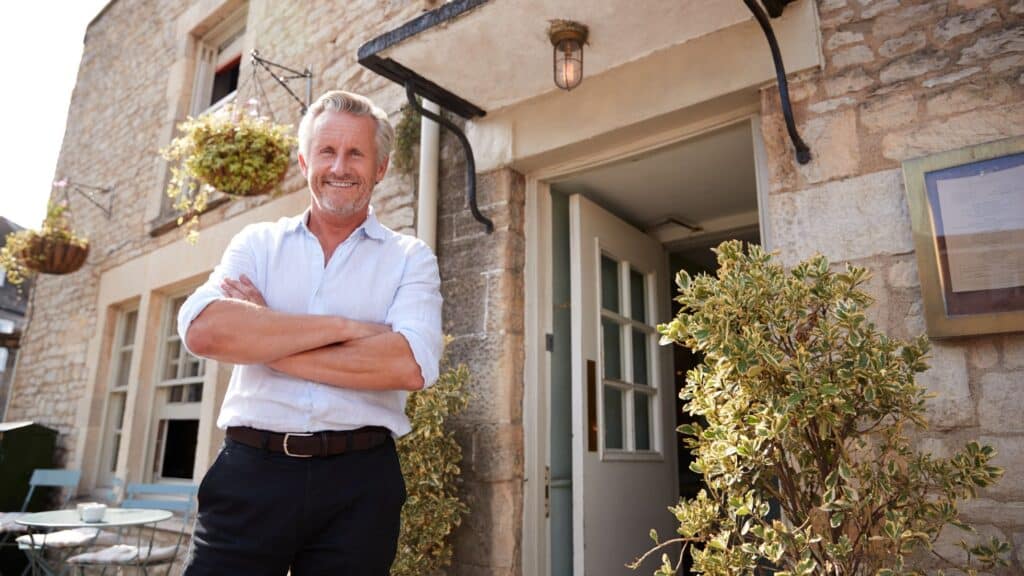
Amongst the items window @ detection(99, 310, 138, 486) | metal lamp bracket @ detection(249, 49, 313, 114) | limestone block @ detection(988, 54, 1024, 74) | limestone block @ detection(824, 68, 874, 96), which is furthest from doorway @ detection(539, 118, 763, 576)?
window @ detection(99, 310, 138, 486)

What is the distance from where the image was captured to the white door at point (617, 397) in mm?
3258

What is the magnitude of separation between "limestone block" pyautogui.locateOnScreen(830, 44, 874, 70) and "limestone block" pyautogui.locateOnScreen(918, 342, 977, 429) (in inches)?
40.9

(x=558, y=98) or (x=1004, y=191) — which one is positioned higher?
(x=558, y=98)

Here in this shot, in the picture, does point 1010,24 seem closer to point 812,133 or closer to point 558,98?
point 812,133

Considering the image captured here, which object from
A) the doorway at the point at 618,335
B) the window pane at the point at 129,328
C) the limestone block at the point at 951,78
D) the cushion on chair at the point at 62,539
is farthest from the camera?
the window pane at the point at 129,328

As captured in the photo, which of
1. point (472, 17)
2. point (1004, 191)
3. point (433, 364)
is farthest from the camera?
point (472, 17)

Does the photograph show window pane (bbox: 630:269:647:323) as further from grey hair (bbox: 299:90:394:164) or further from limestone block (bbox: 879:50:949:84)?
grey hair (bbox: 299:90:394:164)

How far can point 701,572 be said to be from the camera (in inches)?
70.3

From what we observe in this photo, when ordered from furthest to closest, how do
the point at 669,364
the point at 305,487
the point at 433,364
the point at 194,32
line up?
the point at 194,32, the point at 669,364, the point at 433,364, the point at 305,487

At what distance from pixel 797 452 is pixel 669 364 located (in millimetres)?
2459

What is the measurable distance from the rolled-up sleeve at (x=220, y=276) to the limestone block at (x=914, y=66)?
217 cm

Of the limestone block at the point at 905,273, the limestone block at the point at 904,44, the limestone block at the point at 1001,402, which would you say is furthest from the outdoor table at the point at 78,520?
the limestone block at the point at 904,44

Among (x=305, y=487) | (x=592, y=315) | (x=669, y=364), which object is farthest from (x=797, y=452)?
(x=669, y=364)

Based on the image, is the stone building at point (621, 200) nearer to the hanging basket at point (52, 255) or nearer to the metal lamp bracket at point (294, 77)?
the metal lamp bracket at point (294, 77)
